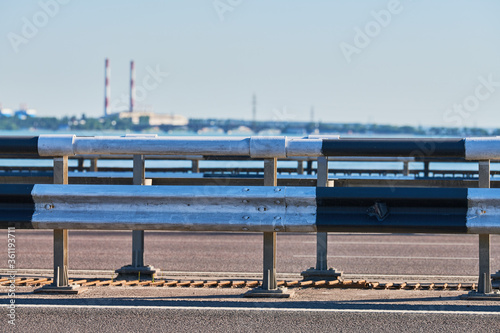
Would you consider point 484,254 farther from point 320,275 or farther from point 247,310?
point 320,275

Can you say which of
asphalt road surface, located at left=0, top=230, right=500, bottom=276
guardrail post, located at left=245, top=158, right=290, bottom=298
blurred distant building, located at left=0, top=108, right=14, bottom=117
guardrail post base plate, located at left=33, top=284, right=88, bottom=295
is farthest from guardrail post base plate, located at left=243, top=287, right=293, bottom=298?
blurred distant building, located at left=0, top=108, right=14, bottom=117

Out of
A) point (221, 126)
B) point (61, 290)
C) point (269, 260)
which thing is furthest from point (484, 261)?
point (221, 126)

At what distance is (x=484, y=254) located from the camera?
6168mm

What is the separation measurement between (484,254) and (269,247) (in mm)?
1578

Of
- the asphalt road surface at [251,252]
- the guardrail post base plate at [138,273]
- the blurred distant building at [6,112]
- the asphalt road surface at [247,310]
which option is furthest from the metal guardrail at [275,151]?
the blurred distant building at [6,112]

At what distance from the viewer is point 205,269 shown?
977 cm

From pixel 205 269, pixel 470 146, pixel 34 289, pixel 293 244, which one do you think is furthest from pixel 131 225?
pixel 293 244

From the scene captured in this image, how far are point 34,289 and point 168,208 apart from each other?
1356 millimetres

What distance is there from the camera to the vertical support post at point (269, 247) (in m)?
6.34

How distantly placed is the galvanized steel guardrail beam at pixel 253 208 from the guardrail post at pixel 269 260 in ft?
0.53

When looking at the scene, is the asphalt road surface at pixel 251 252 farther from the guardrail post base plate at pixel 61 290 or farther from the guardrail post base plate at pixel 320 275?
the guardrail post base plate at pixel 61 290

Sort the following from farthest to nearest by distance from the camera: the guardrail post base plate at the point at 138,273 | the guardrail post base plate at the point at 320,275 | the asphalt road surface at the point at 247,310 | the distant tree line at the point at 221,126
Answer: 1. the distant tree line at the point at 221,126
2. the guardrail post base plate at the point at 320,275
3. the guardrail post base plate at the point at 138,273
4. the asphalt road surface at the point at 247,310

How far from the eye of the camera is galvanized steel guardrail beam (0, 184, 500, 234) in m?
6.11

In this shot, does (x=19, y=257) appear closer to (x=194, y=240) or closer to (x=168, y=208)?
(x=194, y=240)
